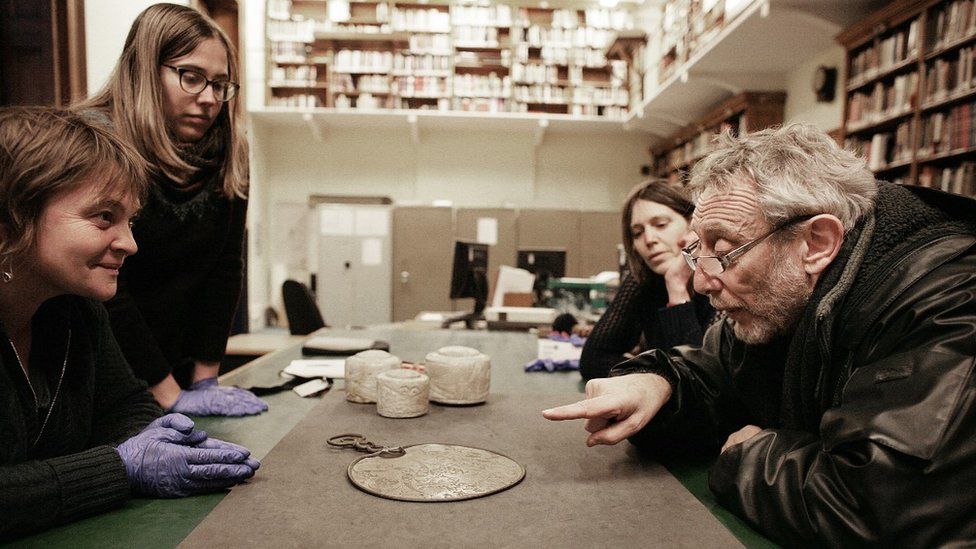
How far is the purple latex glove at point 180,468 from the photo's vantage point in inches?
34.9

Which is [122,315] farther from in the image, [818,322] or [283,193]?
[283,193]

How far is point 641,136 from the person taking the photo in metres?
8.22

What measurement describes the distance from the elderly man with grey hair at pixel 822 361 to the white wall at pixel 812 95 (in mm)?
3802

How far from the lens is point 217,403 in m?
1.39

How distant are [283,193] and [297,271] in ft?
3.57

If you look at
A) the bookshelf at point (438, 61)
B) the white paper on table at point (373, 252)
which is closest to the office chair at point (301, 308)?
the white paper on table at point (373, 252)

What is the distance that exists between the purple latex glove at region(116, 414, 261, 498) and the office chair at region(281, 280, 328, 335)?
2865mm

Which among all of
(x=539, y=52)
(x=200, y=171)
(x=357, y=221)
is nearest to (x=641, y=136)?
(x=539, y=52)

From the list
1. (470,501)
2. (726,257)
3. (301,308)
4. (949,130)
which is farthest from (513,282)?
(470,501)

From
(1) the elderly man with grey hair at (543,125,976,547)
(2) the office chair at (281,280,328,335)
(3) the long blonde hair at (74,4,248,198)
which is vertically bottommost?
(2) the office chair at (281,280,328,335)

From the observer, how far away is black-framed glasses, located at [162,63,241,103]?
145cm

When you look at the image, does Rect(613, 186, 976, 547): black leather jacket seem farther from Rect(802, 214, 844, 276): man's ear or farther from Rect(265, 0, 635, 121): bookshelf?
Rect(265, 0, 635, 121): bookshelf

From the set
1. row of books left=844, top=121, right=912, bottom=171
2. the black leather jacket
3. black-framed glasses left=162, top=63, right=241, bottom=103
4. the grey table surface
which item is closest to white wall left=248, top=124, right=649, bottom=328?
row of books left=844, top=121, right=912, bottom=171

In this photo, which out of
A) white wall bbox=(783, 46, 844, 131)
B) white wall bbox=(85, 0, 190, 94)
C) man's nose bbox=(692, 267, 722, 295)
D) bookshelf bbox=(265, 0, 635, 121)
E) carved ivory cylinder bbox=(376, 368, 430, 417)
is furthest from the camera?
bookshelf bbox=(265, 0, 635, 121)
